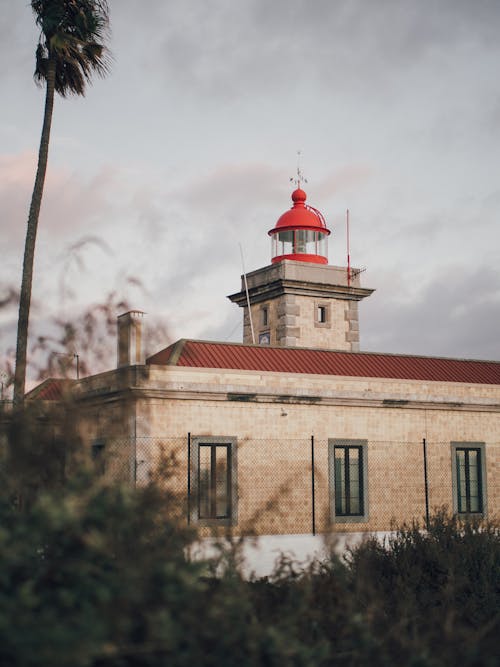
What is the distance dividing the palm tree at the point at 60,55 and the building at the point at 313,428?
318 cm

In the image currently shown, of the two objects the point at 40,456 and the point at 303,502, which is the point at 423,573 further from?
the point at 303,502

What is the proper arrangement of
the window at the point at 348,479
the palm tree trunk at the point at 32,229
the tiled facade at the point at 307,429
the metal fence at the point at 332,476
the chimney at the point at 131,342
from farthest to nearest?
the window at the point at 348,479 < the chimney at the point at 131,342 < the palm tree trunk at the point at 32,229 < the tiled facade at the point at 307,429 < the metal fence at the point at 332,476

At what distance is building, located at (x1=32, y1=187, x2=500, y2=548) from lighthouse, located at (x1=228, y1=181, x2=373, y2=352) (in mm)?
7288

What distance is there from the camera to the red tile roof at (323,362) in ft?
64.9

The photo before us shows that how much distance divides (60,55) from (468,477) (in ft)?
44.6

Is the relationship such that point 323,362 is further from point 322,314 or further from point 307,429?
point 322,314

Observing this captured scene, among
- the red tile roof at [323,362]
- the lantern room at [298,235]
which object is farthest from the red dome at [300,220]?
the red tile roof at [323,362]

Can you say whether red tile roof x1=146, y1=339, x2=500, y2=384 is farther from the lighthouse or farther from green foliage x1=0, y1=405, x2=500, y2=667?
green foliage x1=0, y1=405, x2=500, y2=667

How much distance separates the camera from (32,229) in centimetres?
1858

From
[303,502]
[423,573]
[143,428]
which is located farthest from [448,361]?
[423,573]

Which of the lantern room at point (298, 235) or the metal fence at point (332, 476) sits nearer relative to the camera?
the metal fence at point (332, 476)

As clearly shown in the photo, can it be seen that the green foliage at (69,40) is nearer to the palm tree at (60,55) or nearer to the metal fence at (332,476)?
the palm tree at (60,55)

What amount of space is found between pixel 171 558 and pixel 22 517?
0.77m

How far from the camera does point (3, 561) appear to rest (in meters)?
3.82
